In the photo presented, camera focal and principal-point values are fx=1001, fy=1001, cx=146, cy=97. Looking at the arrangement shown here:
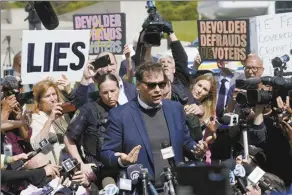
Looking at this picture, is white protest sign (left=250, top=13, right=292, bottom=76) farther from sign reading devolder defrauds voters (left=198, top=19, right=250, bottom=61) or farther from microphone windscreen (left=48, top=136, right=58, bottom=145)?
A: microphone windscreen (left=48, top=136, right=58, bottom=145)

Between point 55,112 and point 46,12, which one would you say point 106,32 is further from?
point 55,112

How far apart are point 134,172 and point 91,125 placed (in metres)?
1.23

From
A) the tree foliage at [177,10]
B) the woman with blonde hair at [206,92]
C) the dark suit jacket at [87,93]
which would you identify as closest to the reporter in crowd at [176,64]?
the woman with blonde hair at [206,92]

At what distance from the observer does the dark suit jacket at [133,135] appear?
307 inches

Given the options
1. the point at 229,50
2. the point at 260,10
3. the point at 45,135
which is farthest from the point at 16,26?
the point at 45,135

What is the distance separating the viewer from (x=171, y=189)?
745 centimetres

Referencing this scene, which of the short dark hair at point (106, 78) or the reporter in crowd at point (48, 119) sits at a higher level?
the short dark hair at point (106, 78)

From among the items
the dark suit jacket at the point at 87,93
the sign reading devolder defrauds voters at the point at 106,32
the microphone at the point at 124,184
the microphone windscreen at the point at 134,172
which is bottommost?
the microphone at the point at 124,184

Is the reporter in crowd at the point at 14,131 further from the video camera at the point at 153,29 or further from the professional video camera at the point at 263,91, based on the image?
the professional video camera at the point at 263,91

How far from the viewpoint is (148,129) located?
7859mm

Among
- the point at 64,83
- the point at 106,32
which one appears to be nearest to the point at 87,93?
the point at 64,83

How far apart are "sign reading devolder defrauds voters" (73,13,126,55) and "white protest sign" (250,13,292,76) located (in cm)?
234

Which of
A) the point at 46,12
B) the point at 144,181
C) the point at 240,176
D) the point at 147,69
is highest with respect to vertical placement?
the point at 46,12

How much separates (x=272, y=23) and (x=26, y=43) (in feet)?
9.64
